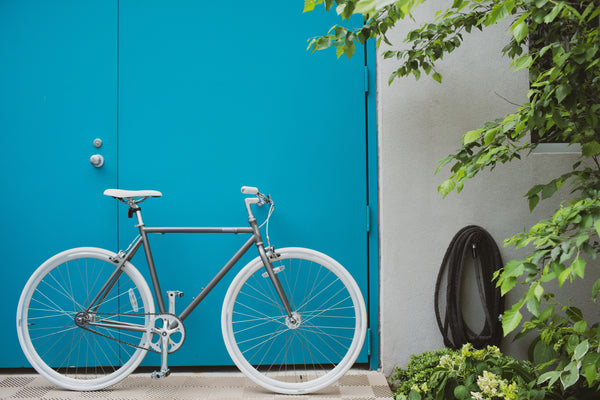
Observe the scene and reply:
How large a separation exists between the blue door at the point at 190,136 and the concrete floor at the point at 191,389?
0.12 metres

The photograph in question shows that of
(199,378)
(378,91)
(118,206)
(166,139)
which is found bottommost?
(199,378)

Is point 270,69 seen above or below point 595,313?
above

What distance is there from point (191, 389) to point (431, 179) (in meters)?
1.76

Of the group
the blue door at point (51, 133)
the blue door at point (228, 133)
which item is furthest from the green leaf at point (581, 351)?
the blue door at point (51, 133)

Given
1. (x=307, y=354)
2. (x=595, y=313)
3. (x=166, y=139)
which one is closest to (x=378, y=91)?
(x=166, y=139)

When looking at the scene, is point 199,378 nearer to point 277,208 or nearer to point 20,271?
point 277,208

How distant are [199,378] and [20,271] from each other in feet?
3.98

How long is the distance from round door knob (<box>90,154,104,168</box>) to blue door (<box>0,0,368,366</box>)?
3 centimetres

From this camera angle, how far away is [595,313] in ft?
8.80

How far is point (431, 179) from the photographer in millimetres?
2643

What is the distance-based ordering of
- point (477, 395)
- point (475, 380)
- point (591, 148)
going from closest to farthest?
1. point (591, 148)
2. point (477, 395)
3. point (475, 380)

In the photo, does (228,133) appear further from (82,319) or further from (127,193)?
(82,319)

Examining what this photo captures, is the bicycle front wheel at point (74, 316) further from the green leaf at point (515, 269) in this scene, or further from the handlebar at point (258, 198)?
the green leaf at point (515, 269)

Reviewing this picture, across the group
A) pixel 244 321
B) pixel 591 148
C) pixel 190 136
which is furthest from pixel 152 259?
pixel 591 148
